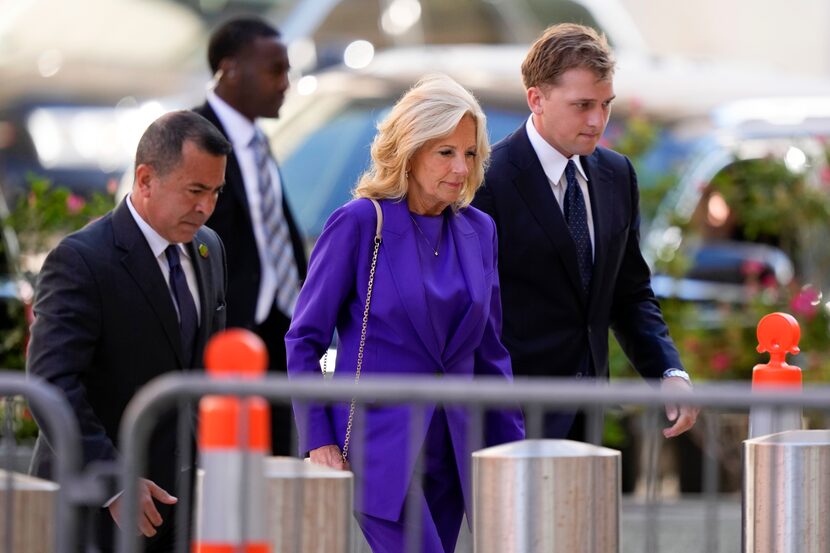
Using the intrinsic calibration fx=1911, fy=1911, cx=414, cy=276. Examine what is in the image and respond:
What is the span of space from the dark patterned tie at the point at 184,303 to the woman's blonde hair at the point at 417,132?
524 millimetres

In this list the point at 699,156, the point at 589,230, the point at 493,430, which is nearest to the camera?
the point at 493,430

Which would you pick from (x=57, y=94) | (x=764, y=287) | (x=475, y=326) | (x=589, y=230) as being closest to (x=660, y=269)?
(x=764, y=287)

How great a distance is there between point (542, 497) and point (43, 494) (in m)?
1.00

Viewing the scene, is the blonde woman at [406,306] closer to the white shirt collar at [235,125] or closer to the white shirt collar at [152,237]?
the white shirt collar at [152,237]

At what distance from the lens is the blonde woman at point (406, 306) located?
4977mm

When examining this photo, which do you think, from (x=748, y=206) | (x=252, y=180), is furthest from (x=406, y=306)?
(x=748, y=206)

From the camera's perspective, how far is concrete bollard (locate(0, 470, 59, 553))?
12.4 ft

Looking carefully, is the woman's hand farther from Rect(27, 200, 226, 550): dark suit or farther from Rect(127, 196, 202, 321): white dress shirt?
Rect(127, 196, 202, 321): white dress shirt

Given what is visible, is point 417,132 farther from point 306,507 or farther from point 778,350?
point 306,507

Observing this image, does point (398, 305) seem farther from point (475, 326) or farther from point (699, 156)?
point (699, 156)

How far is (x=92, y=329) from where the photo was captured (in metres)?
4.87

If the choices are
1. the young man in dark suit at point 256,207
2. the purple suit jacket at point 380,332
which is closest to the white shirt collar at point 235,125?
the young man in dark suit at point 256,207

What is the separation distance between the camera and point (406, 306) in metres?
5.00

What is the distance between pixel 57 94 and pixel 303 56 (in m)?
1.73
